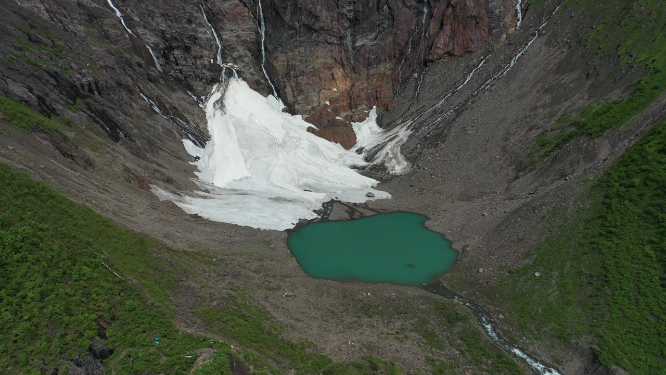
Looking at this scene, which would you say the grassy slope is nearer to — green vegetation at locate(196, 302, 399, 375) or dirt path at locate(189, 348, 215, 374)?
green vegetation at locate(196, 302, 399, 375)

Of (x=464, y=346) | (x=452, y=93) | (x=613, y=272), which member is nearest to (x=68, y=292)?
(x=464, y=346)

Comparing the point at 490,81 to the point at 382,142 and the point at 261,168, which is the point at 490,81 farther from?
the point at 261,168

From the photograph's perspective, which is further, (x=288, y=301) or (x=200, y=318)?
(x=288, y=301)

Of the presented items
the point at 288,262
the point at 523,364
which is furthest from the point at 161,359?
the point at 523,364

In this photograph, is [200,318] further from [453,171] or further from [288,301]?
[453,171]

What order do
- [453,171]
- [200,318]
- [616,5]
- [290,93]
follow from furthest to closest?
[290,93] < [616,5] < [453,171] < [200,318]

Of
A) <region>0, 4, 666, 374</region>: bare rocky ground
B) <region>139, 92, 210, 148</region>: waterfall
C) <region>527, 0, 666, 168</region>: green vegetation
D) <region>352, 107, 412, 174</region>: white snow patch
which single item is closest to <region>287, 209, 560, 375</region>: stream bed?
<region>0, 4, 666, 374</region>: bare rocky ground

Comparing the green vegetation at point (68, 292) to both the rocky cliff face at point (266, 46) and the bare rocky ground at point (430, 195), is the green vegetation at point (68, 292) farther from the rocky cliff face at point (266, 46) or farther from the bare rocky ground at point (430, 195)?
the rocky cliff face at point (266, 46)

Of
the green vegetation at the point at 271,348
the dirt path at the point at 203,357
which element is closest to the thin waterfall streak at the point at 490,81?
the green vegetation at the point at 271,348
